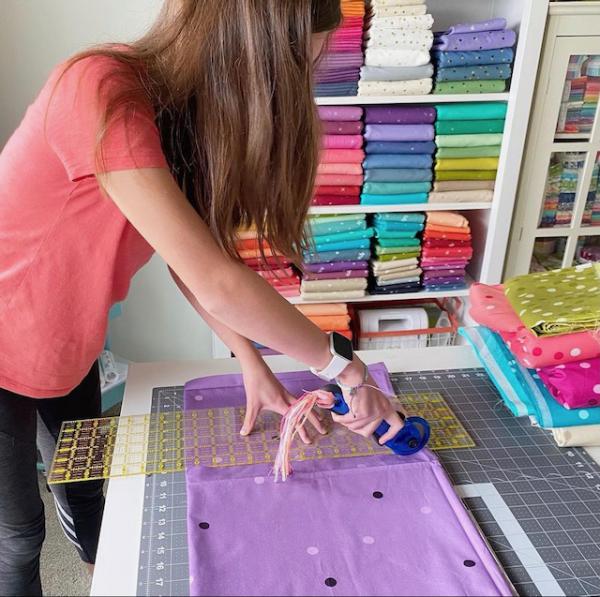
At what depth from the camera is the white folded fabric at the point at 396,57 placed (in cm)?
191

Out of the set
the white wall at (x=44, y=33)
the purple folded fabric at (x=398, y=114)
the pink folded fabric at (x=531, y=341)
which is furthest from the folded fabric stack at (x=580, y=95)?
the white wall at (x=44, y=33)

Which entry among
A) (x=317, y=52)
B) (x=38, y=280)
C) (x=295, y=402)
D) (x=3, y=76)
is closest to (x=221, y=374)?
(x=295, y=402)

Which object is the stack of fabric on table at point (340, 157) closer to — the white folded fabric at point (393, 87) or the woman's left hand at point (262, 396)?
the white folded fabric at point (393, 87)

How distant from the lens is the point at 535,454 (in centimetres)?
106

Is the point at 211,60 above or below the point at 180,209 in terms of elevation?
above

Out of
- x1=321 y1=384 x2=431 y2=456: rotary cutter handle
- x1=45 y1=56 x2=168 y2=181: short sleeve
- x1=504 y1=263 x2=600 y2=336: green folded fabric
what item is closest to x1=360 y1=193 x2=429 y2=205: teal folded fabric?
x1=504 y1=263 x2=600 y2=336: green folded fabric

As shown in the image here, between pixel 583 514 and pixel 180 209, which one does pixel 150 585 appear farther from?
pixel 583 514

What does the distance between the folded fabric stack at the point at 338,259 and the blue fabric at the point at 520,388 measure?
85 cm

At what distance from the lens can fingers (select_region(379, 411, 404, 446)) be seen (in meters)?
1.02

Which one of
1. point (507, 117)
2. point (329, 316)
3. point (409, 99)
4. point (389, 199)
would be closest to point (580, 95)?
point (507, 117)

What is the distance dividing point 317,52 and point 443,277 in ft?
4.66

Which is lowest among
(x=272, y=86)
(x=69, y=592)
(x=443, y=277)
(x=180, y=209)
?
(x=69, y=592)

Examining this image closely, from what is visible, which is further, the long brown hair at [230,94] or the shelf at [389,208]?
the shelf at [389,208]

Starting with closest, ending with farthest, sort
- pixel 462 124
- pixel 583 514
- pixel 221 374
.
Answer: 1. pixel 583 514
2. pixel 221 374
3. pixel 462 124
